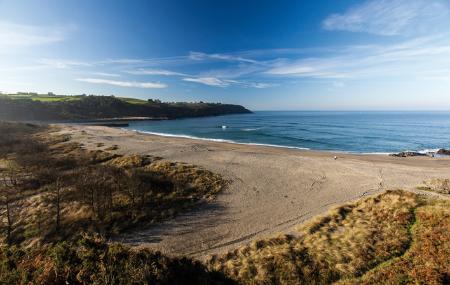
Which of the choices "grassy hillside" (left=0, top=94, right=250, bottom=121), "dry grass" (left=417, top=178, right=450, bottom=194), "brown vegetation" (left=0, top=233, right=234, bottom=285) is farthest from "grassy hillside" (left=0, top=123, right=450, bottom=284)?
"grassy hillside" (left=0, top=94, right=250, bottom=121)

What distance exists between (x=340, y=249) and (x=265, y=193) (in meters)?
9.56

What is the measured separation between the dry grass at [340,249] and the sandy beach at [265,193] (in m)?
1.43

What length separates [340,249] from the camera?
12.8m

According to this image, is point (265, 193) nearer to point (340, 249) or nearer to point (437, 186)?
point (340, 249)

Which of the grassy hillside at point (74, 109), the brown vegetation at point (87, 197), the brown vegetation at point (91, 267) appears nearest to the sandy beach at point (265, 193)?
the brown vegetation at point (87, 197)

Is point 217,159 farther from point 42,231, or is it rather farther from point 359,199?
point 42,231

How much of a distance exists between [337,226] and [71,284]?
14192 millimetres

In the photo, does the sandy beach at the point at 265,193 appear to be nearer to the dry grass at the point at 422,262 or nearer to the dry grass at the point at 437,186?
the dry grass at the point at 437,186

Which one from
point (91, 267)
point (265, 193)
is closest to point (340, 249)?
point (265, 193)

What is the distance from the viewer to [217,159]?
3666 cm

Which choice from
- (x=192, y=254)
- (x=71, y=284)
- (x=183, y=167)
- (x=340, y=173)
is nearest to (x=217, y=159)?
(x=183, y=167)

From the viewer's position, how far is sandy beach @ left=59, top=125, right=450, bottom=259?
14.8m

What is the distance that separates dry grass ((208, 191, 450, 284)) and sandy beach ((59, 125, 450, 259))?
1.43 metres

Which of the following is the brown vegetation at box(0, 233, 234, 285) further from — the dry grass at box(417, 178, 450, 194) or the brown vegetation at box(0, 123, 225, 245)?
the dry grass at box(417, 178, 450, 194)
